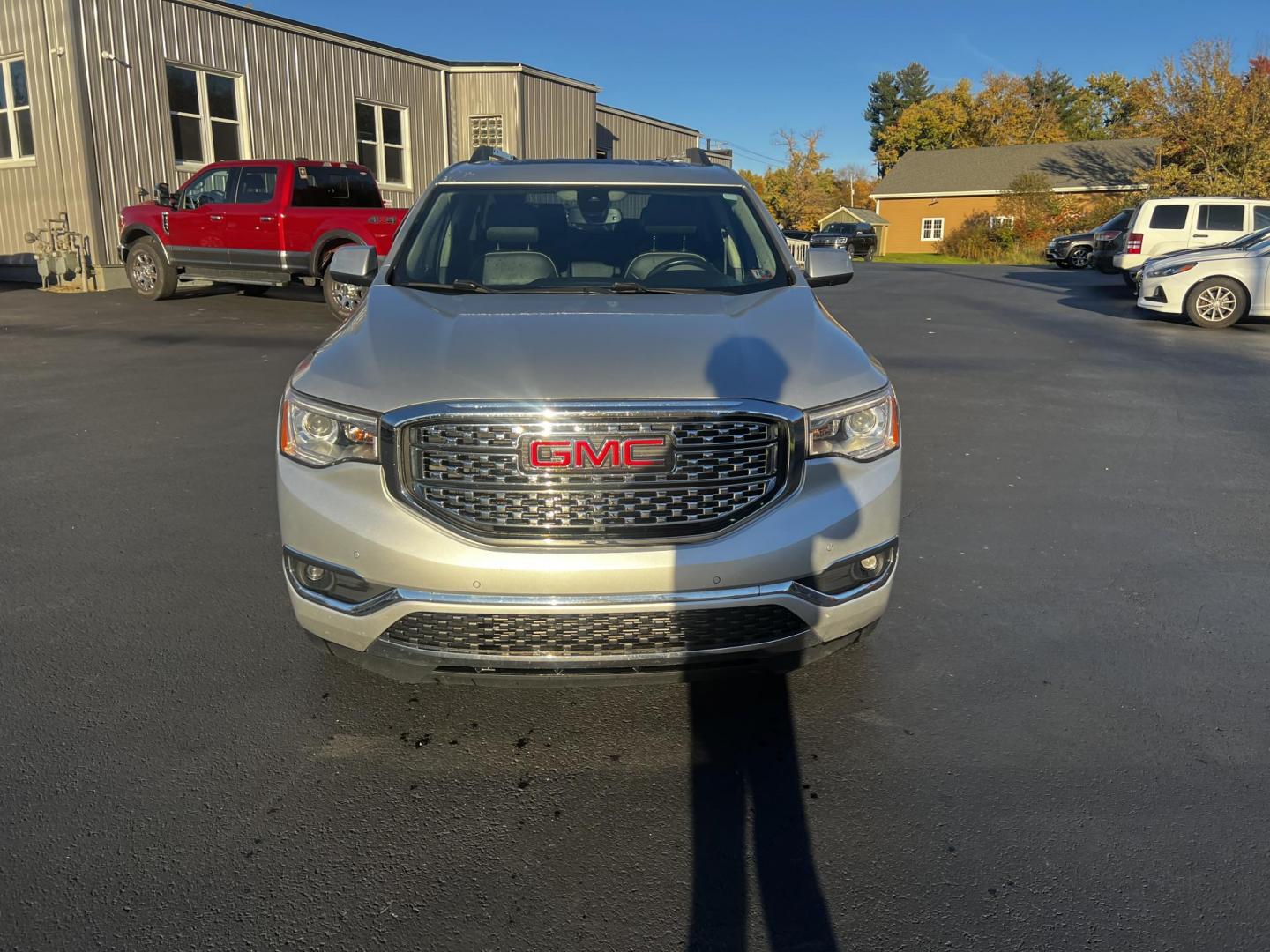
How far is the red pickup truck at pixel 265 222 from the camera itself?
14258mm

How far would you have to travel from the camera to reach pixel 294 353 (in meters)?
11.2

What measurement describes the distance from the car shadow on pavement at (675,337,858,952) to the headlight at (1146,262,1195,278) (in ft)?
45.4

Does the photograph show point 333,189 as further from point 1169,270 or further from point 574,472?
point 574,472

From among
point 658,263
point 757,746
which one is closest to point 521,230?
point 658,263

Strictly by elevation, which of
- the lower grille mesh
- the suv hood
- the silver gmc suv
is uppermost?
the suv hood

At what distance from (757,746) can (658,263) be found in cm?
212

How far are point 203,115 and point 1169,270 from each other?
1730 cm

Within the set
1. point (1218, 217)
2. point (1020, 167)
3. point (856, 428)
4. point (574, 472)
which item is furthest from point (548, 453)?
point (1020, 167)

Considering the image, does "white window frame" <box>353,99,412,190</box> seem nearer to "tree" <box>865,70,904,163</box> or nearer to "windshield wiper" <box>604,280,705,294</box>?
"windshield wiper" <box>604,280,705,294</box>

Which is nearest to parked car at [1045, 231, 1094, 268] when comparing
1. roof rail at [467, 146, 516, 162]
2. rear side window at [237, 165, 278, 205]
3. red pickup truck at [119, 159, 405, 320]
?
red pickup truck at [119, 159, 405, 320]

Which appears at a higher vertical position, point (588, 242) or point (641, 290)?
point (588, 242)

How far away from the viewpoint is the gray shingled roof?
5431cm

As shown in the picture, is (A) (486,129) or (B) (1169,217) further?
(A) (486,129)

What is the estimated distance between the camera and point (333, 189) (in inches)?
589
